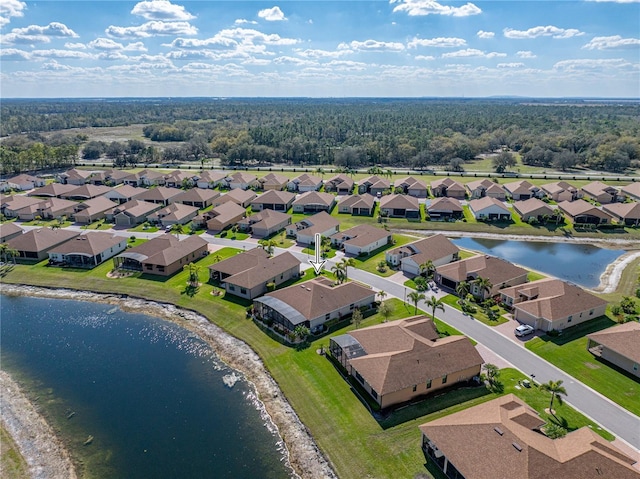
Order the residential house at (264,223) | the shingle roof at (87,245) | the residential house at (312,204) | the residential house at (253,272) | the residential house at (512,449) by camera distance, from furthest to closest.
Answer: the residential house at (312,204) → the residential house at (264,223) → the shingle roof at (87,245) → the residential house at (253,272) → the residential house at (512,449)

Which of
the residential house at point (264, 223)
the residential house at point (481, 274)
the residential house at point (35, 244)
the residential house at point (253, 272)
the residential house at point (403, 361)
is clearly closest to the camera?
the residential house at point (403, 361)

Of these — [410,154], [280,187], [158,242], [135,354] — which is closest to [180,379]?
[135,354]

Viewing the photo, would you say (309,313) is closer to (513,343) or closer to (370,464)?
(370,464)

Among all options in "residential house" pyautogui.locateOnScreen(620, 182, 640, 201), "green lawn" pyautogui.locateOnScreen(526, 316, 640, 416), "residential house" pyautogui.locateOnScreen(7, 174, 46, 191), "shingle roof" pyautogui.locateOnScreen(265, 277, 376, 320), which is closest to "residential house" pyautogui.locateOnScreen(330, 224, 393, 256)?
"shingle roof" pyautogui.locateOnScreen(265, 277, 376, 320)

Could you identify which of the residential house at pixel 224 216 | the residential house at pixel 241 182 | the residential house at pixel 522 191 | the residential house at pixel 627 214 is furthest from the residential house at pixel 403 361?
the residential house at pixel 241 182

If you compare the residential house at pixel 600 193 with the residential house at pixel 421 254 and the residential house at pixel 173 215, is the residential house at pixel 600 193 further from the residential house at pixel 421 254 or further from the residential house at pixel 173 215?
→ the residential house at pixel 173 215
